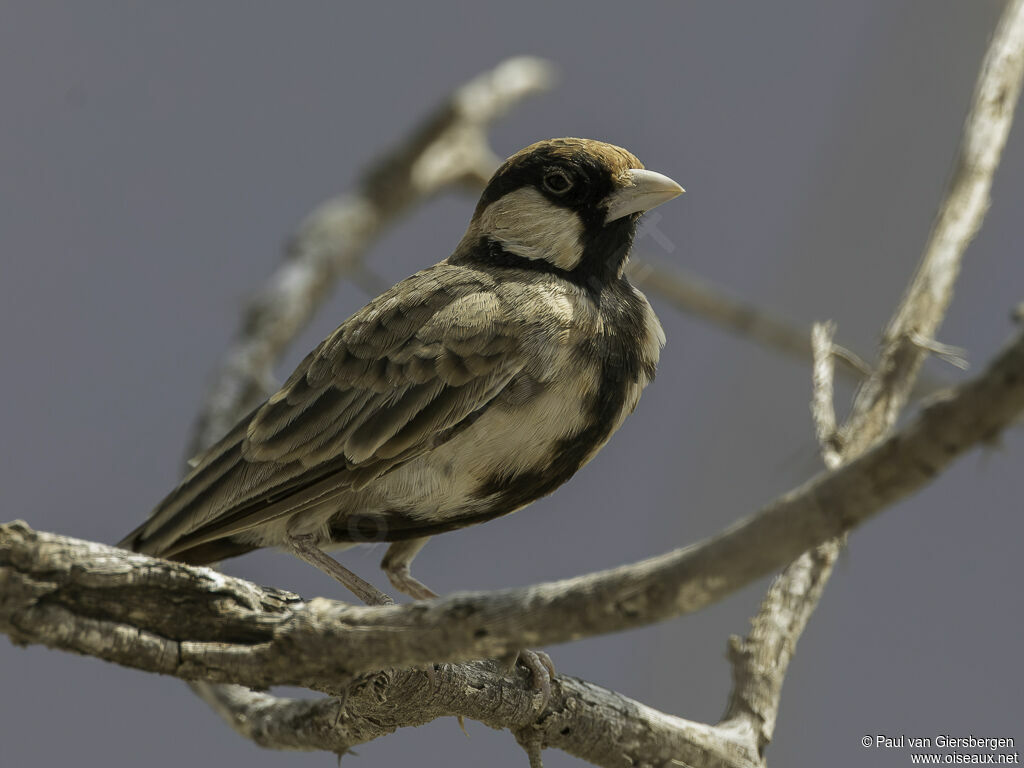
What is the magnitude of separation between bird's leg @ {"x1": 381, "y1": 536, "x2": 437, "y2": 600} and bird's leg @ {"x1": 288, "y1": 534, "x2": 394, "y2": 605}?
0.41 meters

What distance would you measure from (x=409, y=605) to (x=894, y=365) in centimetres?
280

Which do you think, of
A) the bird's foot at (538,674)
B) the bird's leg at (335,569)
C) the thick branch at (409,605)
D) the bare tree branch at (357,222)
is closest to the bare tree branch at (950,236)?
the bird's foot at (538,674)

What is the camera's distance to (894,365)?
450 centimetres

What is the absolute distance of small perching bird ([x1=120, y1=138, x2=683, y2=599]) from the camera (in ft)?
12.4

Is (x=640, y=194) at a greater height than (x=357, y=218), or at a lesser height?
lesser

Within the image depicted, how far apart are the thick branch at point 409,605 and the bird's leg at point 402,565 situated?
150 cm

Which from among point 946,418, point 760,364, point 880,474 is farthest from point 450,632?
point 760,364

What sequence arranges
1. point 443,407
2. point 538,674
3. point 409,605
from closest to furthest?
1. point 409,605
2. point 538,674
3. point 443,407

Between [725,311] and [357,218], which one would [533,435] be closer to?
[725,311]

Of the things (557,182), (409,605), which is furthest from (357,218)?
(409,605)

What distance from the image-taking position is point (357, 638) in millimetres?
2525

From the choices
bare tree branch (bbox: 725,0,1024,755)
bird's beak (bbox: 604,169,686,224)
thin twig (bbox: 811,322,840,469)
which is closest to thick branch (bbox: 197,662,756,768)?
bare tree branch (bbox: 725,0,1024,755)

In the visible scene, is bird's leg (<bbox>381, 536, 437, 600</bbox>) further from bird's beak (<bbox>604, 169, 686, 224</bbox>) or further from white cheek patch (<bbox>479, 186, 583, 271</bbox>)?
bird's beak (<bbox>604, 169, 686, 224</bbox>)

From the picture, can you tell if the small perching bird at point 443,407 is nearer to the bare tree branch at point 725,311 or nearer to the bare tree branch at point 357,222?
the bare tree branch at point 357,222
